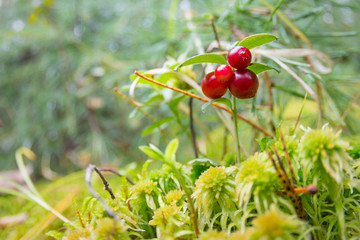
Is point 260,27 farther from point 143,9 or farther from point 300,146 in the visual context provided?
point 143,9

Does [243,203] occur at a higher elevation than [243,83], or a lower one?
lower

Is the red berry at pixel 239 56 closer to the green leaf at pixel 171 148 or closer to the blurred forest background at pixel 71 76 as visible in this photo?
the green leaf at pixel 171 148

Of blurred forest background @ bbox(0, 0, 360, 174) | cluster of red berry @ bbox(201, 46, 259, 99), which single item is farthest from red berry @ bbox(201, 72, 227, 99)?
blurred forest background @ bbox(0, 0, 360, 174)

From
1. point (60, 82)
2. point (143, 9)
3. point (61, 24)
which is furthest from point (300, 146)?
point (61, 24)

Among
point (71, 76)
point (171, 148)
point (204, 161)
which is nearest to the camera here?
point (171, 148)

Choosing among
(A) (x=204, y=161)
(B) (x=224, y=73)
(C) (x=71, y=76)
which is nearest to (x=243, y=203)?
(A) (x=204, y=161)

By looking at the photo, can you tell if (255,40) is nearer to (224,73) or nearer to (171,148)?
(224,73)

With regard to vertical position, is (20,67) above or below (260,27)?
below
